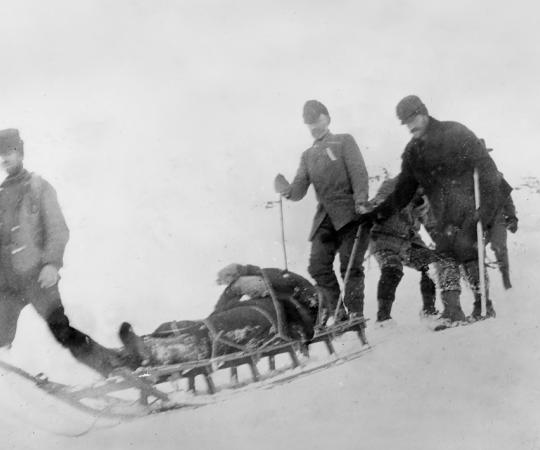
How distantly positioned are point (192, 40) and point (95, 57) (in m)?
A: 0.60

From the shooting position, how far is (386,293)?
4.43 meters

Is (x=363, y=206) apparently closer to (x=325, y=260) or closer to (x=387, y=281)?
(x=325, y=260)

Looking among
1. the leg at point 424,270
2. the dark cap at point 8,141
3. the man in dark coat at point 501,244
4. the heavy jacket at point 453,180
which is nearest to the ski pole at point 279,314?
the heavy jacket at point 453,180

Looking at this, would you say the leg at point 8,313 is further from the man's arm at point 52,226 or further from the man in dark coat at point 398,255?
the man in dark coat at point 398,255

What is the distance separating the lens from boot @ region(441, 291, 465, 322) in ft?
13.5

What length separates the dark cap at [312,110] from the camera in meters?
4.19

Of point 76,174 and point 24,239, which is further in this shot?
point 76,174

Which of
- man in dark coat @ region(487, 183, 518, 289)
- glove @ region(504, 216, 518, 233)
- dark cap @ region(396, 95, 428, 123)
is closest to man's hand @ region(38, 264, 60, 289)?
dark cap @ region(396, 95, 428, 123)

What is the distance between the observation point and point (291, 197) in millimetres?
4363

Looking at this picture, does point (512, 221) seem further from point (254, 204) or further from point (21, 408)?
point (21, 408)

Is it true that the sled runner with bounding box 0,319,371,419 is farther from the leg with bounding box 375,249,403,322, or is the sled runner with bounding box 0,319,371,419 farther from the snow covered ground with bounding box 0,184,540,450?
the leg with bounding box 375,249,403,322

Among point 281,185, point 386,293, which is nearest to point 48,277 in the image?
point 281,185

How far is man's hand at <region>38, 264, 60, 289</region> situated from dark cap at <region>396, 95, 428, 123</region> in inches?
80.5

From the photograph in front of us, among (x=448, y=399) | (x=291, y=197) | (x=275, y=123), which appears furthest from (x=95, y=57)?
(x=448, y=399)
